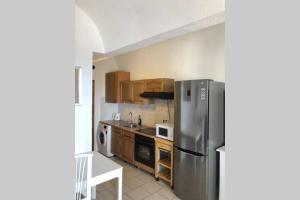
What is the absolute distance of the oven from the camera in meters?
3.15

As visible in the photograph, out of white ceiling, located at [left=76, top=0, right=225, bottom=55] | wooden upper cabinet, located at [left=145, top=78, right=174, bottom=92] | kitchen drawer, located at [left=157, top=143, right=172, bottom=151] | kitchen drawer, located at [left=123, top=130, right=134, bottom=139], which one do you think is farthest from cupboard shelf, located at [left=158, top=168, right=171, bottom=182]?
white ceiling, located at [left=76, top=0, right=225, bottom=55]

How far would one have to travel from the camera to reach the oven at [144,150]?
3.15 meters

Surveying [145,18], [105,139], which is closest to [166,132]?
[145,18]

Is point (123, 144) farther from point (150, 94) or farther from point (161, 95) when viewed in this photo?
point (161, 95)

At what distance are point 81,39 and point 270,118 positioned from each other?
239 cm

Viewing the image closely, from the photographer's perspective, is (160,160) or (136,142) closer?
(160,160)

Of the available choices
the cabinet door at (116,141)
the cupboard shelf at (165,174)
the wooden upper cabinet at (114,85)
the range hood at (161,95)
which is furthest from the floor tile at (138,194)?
the wooden upper cabinet at (114,85)

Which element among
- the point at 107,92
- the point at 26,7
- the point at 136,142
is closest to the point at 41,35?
the point at 26,7

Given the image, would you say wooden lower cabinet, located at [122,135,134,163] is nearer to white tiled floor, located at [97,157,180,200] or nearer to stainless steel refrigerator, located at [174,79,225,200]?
white tiled floor, located at [97,157,180,200]

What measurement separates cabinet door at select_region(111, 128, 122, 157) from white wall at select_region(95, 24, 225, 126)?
→ 0.62 meters

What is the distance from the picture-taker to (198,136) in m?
2.27

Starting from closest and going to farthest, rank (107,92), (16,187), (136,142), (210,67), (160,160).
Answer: (16,187) < (210,67) < (160,160) < (136,142) < (107,92)

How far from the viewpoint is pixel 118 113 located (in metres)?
4.73

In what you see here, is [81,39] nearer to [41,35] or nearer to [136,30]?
[136,30]
